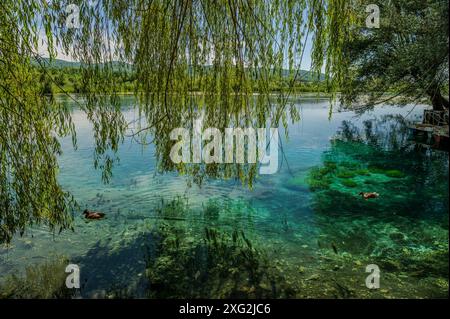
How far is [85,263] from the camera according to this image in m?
5.31

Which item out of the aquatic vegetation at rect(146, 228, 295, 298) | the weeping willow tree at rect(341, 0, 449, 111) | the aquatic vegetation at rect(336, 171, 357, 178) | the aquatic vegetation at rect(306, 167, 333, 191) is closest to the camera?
the aquatic vegetation at rect(146, 228, 295, 298)

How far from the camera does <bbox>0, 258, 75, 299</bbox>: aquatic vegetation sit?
4.46m

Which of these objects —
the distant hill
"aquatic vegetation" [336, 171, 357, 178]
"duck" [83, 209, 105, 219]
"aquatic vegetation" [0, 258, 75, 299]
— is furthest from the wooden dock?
"aquatic vegetation" [0, 258, 75, 299]

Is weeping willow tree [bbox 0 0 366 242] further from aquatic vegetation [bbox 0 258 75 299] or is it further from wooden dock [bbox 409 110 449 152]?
wooden dock [bbox 409 110 449 152]

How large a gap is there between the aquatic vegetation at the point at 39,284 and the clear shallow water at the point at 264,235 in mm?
225

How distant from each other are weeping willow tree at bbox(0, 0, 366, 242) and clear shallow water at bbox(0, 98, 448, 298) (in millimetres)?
824

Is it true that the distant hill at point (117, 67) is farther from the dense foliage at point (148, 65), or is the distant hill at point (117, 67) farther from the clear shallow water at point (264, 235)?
the clear shallow water at point (264, 235)

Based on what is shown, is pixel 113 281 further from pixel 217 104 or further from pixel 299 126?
pixel 299 126

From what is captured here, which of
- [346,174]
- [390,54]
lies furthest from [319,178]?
[390,54]

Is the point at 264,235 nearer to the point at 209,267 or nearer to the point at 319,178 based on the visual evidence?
the point at 209,267

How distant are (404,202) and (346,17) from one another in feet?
20.6

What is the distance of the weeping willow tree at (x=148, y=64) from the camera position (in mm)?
3260

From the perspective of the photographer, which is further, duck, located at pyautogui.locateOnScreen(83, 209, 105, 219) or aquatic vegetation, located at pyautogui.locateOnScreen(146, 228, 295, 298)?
duck, located at pyautogui.locateOnScreen(83, 209, 105, 219)

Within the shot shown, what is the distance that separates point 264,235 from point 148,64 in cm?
408
